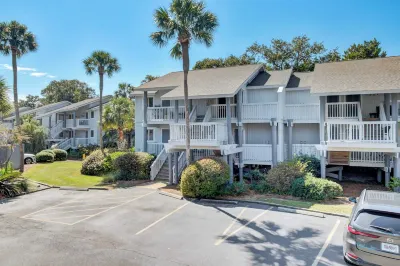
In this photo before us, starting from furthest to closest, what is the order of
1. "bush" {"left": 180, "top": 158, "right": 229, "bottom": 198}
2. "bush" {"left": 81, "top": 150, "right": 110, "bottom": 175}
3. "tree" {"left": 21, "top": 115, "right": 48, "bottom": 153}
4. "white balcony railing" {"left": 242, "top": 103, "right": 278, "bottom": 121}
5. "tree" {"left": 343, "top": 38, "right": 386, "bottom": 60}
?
"tree" {"left": 21, "top": 115, "right": 48, "bottom": 153}
"tree" {"left": 343, "top": 38, "right": 386, "bottom": 60}
"bush" {"left": 81, "top": 150, "right": 110, "bottom": 175}
"white balcony railing" {"left": 242, "top": 103, "right": 278, "bottom": 121}
"bush" {"left": 180, "top": 158, "right": 229, "bottom": 198}

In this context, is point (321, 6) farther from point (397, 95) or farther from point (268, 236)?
point (268, 236)

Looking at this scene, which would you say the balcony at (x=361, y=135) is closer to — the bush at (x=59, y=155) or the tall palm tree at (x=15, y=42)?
the tall palm tree at (x=15, y=42)

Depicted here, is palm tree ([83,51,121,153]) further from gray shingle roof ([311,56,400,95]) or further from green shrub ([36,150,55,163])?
gray shingle roof ([311,56,400,95])

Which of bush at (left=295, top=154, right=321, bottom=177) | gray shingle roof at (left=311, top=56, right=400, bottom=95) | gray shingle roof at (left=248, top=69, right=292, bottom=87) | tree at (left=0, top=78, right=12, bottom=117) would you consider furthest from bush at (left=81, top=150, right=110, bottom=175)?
gray shingle roof at (left=311, top=56, right=400, bottom=95)

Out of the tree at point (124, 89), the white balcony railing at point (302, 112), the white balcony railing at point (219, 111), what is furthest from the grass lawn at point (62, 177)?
the tree at point (124, 89)

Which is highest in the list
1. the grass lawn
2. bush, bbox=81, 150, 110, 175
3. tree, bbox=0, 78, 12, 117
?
tree, bbox=0, 78, 12, 117

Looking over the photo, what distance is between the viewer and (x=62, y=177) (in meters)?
20.9

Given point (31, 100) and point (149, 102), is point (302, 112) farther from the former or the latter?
point (31, 100)

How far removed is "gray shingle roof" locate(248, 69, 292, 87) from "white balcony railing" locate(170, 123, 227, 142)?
5.44 metres

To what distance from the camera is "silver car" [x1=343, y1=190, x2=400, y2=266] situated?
18.2 feet

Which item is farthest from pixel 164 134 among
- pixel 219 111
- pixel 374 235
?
pixel 374 235

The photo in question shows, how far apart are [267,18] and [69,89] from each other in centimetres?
6345

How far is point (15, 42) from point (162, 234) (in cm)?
2124

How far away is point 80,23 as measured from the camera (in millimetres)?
19859
